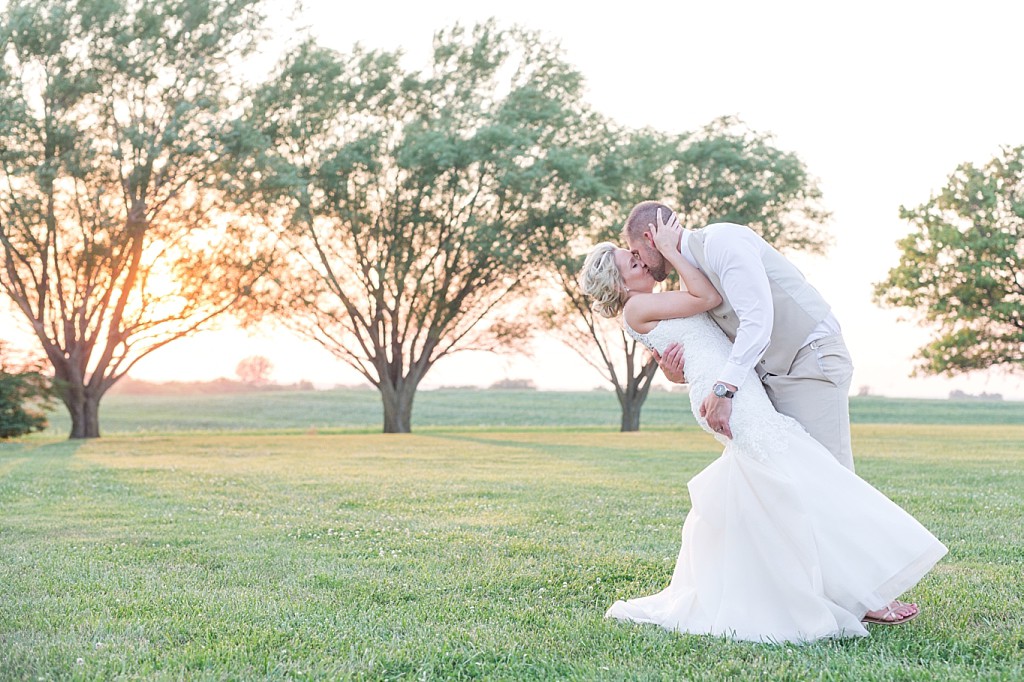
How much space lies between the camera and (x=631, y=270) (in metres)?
5.59

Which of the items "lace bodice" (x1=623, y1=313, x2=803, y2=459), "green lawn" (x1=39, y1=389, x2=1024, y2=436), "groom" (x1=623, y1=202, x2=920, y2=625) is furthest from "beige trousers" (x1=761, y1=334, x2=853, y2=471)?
"green lawn" (x1=39, y1=389, x2=1024, y2=436)

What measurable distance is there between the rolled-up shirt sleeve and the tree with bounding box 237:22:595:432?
2717cm

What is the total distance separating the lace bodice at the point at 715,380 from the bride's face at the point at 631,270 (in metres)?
0.26

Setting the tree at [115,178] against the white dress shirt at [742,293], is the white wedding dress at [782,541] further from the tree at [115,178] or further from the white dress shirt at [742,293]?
the tree at [115,178]

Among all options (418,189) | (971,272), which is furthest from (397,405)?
(971,272)

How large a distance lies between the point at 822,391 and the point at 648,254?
4.21ft

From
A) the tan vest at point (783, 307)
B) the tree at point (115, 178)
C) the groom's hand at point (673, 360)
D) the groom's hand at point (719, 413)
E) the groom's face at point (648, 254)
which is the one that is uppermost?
the tree at point (115, 178)

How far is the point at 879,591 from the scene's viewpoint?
5.17m

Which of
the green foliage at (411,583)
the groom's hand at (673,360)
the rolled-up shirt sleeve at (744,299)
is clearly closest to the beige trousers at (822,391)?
the rolled-up shirt sleeve at (744,299)

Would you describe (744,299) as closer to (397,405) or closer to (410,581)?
(410,581)

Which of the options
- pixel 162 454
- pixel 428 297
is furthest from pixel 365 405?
pixel 162 454

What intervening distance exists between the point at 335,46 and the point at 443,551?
28.6m

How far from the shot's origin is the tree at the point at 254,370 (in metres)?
90.1

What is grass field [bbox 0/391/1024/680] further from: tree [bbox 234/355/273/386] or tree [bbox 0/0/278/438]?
tree [bbox 234/355/273/386]
